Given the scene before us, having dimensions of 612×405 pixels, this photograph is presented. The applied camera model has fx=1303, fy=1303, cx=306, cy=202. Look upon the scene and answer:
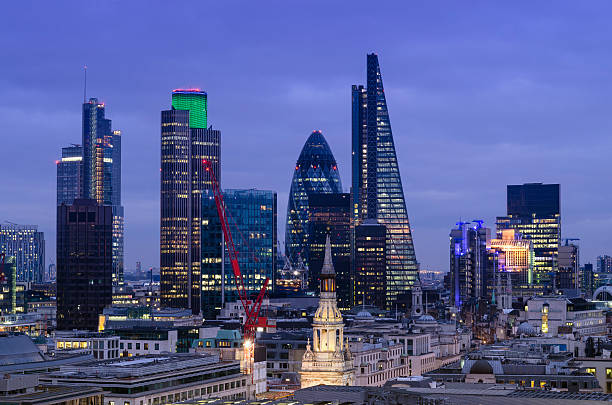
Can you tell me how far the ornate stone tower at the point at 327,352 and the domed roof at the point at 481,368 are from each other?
23573 mm

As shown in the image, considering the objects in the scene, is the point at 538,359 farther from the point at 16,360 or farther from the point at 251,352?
the point at 16,360

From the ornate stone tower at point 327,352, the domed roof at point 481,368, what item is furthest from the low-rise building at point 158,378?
the domed roof at point 481,368

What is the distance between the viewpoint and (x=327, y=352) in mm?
141625

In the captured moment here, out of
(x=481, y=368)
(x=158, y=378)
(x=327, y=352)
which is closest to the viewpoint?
(x=327, y=352)

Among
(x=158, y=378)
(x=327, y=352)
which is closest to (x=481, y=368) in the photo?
(x=327, y=352)

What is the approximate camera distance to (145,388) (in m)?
145

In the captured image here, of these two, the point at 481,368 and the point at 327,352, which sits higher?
the point at 327,352

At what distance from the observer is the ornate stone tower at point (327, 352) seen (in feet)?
457

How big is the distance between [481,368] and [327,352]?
2904 cm

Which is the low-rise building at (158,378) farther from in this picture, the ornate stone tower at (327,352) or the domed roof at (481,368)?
the domed roof at (481,368)

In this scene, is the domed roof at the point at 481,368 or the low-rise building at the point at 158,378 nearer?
the low-rise building at the point at 158,378

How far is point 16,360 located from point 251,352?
36469 millimetres

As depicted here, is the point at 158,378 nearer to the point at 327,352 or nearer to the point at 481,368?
the point at 327,352

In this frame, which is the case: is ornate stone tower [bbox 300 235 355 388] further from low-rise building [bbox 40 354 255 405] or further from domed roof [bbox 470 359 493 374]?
domed roof [bbox 470 359 493 374]
